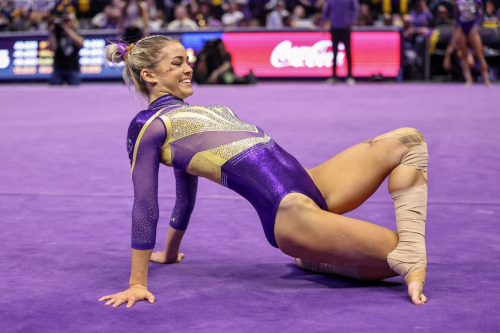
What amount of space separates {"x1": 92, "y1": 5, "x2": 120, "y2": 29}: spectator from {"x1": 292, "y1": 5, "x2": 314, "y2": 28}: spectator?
367 centimetres

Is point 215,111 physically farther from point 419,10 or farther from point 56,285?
point 419,10

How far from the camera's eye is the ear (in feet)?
7.89

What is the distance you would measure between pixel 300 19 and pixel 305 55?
229cm

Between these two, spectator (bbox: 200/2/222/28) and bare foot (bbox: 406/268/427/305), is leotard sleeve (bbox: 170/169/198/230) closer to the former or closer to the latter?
bare foot (bbox: 406/268/427/305)

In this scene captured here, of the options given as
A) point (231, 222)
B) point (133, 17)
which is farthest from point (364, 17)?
point (231, 222)

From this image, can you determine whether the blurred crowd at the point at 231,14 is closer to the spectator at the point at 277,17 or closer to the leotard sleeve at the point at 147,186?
the spectator at the point at 277,17

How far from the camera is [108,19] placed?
48.8 ft

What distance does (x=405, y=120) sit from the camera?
261 inches

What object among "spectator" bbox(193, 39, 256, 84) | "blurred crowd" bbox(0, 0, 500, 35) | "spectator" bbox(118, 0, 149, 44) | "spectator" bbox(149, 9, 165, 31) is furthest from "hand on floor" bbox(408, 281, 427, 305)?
"spectator" bbox(149, 9, 165, 31)

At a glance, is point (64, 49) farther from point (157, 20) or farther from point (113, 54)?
point (113, 54)

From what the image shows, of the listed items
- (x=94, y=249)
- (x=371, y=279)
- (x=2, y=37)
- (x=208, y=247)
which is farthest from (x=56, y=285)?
(x=2, y=37)

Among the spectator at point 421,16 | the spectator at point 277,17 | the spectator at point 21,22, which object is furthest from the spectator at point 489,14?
the spectator at point 21,22

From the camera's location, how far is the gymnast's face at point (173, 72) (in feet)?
7.89

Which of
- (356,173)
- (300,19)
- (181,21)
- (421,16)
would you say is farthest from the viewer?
(300,19)
